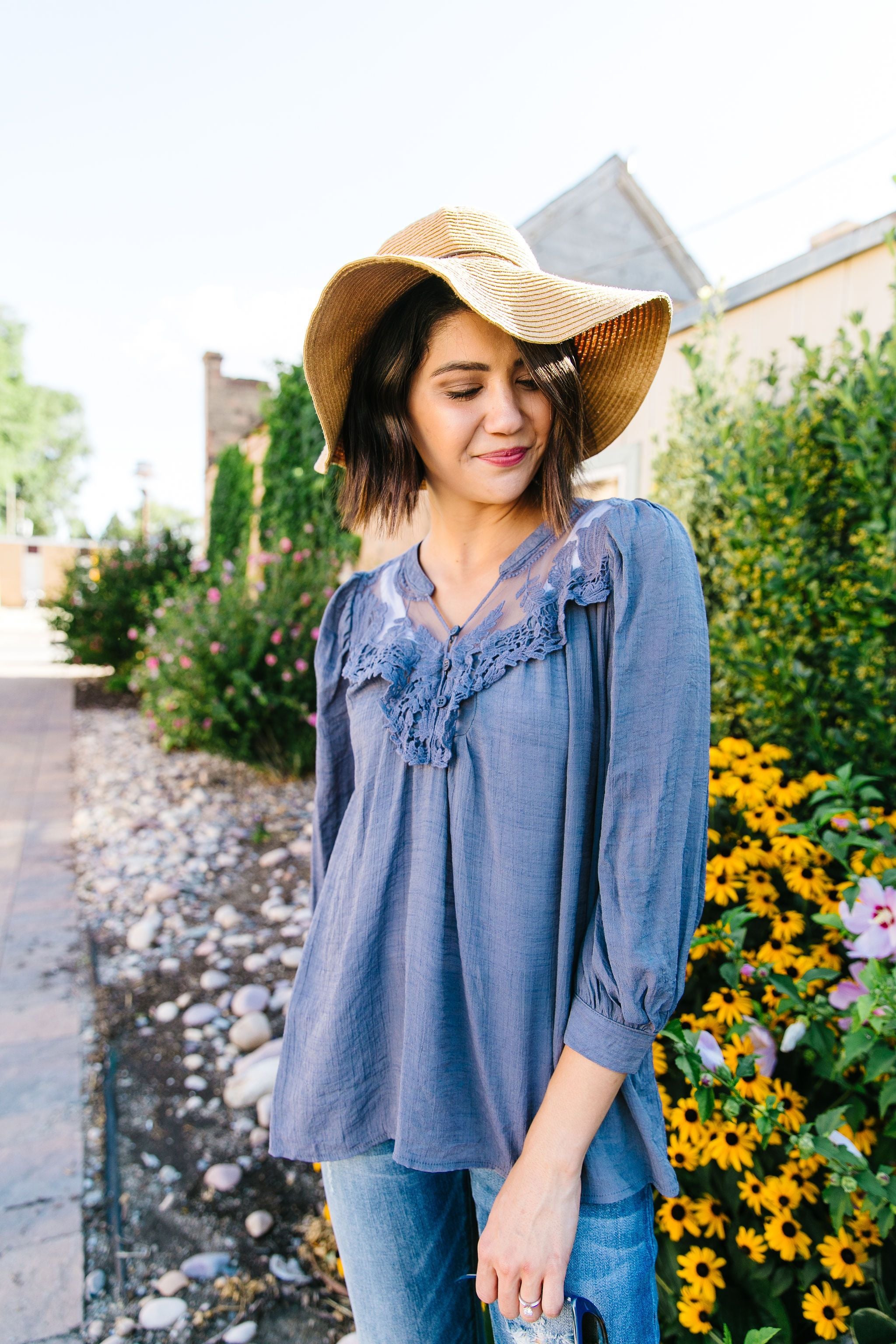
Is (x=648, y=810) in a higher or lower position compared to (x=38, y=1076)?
higher

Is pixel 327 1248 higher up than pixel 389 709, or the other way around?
pixel 389 709

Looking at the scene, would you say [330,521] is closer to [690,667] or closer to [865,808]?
[865,808]

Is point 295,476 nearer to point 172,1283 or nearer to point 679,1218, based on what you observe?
point 172,1283

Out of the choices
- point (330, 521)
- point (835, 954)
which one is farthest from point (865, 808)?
point (330, 521)

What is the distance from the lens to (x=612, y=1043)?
36.3 inches

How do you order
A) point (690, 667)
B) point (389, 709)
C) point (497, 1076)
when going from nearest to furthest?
point (690, 667) → point (497, 1076) → point (389, 709)

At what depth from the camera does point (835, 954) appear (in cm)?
174

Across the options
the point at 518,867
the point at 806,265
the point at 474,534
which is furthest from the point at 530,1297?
the point at 806,265

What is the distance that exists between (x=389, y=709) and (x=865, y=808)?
1.13 m

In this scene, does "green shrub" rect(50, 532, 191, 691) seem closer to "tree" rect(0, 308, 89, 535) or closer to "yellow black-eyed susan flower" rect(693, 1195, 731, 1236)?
"yellow black-eyed susan flower" rect(693, 1195, 731, 1236)

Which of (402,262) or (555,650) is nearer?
(555,650)

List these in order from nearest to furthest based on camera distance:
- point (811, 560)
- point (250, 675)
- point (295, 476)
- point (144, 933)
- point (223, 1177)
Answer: point (223, 1177) → point (811, 560) → point (144, 933) → point (250, 675) → point (295, 476)

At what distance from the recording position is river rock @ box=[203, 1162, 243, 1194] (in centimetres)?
224

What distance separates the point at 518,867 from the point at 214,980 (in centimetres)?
265
